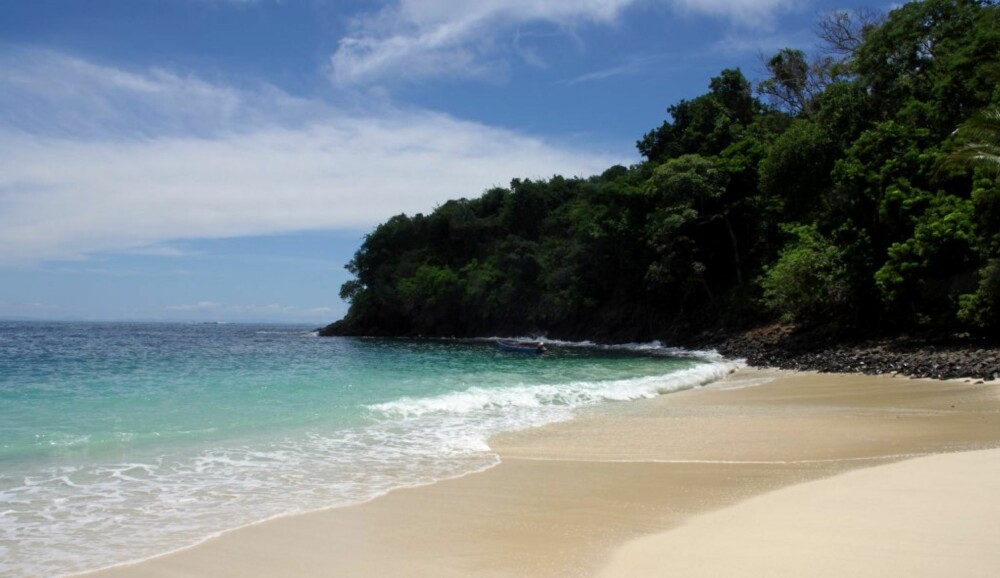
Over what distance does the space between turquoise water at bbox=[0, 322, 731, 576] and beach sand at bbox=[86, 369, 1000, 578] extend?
0.64 metres

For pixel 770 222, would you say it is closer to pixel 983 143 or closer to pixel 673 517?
pixel 983 143

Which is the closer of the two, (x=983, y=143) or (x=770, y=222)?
(x=983, y=143)

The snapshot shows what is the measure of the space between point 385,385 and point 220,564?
12737mm

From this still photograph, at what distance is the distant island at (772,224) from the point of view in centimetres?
2269

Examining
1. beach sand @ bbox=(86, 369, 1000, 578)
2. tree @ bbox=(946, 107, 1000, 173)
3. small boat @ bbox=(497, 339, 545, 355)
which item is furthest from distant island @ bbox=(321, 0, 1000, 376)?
beach sand @ bbox=(86, 369, 1000, 578)

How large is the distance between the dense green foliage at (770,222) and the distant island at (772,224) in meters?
0.09

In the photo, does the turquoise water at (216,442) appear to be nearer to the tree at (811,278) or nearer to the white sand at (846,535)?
the white sand at (846,535)

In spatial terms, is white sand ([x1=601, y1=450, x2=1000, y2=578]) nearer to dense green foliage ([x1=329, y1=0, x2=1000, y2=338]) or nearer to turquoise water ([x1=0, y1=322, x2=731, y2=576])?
turquoise water ([x1=0, y1=322, x2=731, y2=576])

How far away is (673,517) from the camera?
5.69 metres

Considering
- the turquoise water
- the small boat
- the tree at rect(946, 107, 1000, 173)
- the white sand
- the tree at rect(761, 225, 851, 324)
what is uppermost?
the tree at rect(946, 107, 1000, 173)

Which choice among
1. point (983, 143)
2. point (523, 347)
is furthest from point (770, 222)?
point (983, 143)

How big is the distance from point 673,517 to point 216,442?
684cm

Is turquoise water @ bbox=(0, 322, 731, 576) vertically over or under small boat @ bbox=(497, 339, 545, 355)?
over

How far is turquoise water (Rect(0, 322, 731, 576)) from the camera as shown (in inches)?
232
